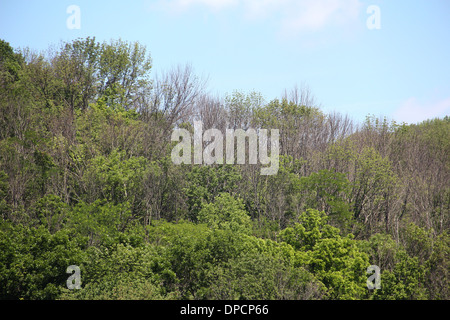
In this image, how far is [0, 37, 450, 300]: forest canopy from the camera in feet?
76.9

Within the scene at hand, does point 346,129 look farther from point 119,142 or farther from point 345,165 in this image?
point 119,142

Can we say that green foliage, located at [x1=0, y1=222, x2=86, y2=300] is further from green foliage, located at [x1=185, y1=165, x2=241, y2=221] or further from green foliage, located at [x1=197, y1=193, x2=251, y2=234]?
green foliage, located at [x1=185, y1=165, x2=241, y2=221]

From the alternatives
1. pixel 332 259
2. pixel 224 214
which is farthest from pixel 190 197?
pixel 332 259

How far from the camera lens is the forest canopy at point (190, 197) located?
23453 millimetres

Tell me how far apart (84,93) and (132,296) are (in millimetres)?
30015

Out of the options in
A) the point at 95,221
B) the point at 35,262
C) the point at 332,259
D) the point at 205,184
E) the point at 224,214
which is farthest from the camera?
the point at 205,184

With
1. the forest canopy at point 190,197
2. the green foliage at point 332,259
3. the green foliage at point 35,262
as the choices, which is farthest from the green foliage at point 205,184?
the green foliage at point 35,262

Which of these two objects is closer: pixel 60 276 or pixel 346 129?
pixel 60 276

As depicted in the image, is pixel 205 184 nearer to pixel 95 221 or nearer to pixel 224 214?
pixel 224 214

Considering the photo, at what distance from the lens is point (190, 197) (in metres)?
38.4

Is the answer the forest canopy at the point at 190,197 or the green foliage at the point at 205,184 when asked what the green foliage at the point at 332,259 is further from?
the green foliage at the point at 205,184

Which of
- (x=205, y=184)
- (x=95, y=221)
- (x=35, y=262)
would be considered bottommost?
(x=35, y=262)
